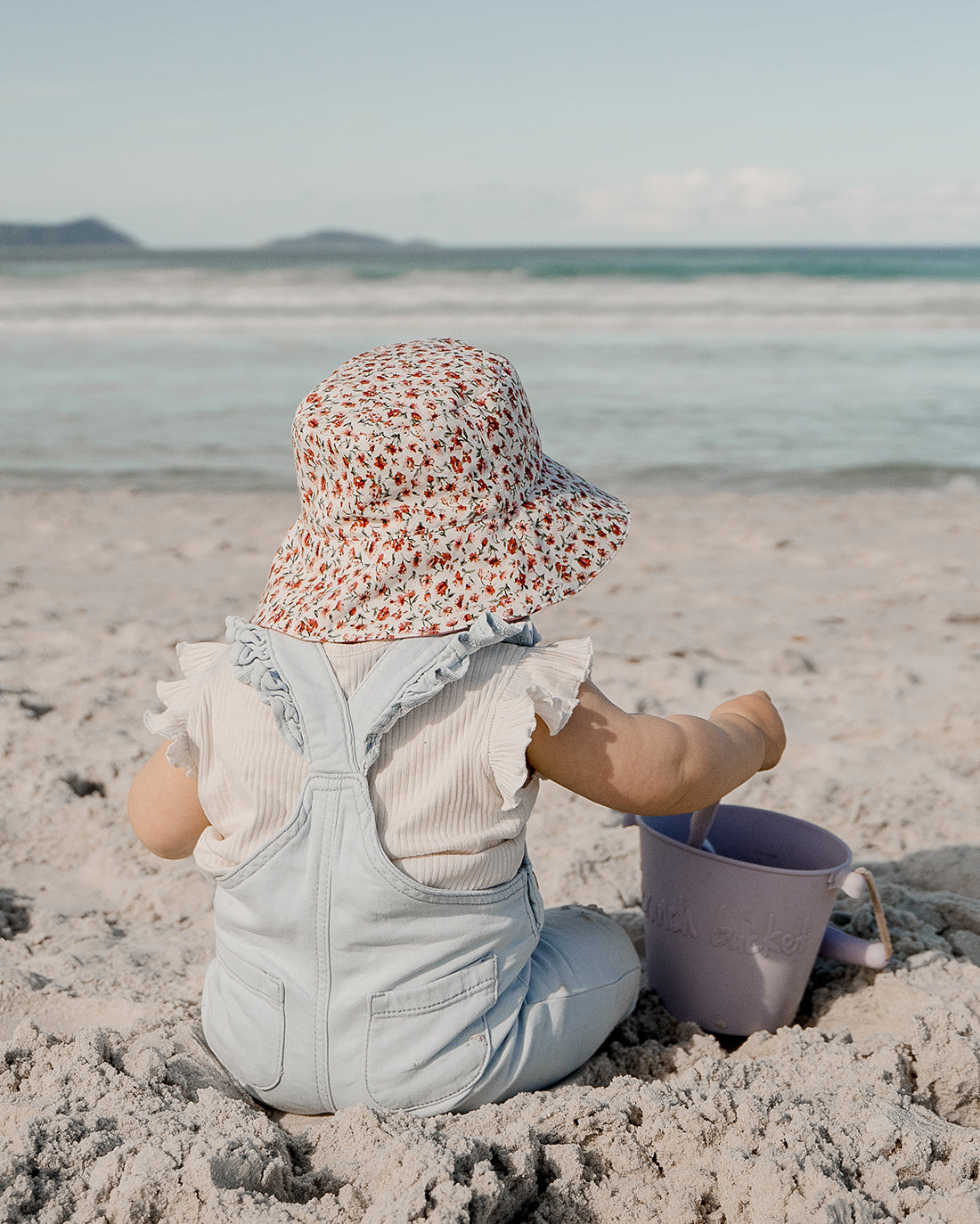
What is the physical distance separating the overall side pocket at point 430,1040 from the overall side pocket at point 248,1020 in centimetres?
14

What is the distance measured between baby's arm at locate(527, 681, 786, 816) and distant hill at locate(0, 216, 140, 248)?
53.3 meters

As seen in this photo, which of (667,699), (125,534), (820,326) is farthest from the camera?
(820,326)

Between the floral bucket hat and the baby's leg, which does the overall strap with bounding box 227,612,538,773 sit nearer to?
the floral bucket hat

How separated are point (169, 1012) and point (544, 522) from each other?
1.00 m

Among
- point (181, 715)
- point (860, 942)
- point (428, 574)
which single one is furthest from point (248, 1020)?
point (860, 942)

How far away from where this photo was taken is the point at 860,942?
187 cm

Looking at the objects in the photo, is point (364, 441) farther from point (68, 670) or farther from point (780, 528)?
point (780, 528)

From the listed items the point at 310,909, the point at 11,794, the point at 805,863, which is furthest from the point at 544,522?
the point at 11,794

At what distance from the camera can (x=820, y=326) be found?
→ 15.6 m

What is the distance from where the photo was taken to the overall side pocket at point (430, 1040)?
1.45m

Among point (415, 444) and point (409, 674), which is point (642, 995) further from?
point (415, 444)

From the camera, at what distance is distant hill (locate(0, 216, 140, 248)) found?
56.3 metres

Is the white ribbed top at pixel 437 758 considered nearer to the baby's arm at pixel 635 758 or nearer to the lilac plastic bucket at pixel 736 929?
the baby's arm at pixel 635 758

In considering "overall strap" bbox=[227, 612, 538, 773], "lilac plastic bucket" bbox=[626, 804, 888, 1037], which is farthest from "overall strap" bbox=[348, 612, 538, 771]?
"lilac plastic bucket" bbox=[626, 804, 888, 1037]
